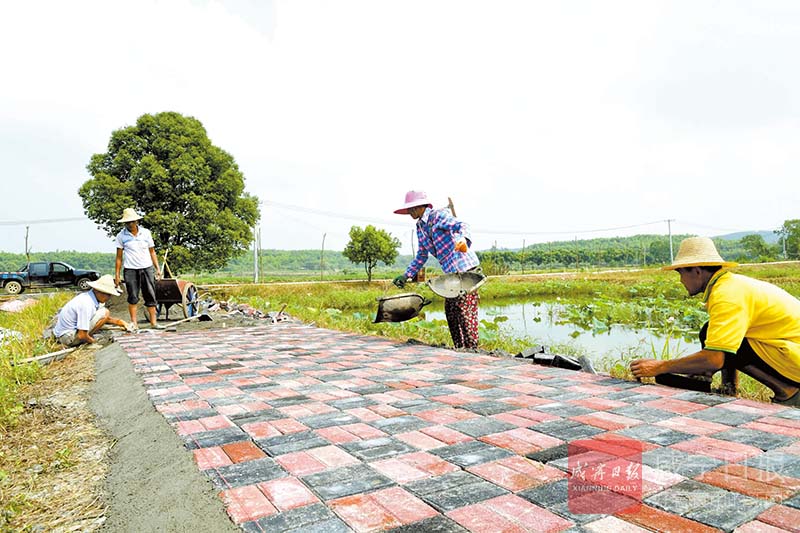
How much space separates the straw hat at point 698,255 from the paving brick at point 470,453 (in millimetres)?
1286

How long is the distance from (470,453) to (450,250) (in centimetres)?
277

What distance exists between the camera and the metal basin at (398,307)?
184 inches

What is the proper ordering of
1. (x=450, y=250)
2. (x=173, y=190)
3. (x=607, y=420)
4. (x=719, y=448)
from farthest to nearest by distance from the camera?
(x=173, y=190) < (x=450, y=250) < (x=607, y=420) < (x=719, y=448)

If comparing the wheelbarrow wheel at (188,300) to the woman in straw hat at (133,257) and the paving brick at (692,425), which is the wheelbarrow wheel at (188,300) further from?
the paving brick at (692,425)

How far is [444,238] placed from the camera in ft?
14.8

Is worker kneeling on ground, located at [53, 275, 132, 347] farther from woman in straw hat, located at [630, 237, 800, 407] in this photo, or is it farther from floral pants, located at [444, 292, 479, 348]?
woman in straw hat, located at [630, 237, 800, 407]

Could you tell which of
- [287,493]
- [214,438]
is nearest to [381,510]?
[287,493]

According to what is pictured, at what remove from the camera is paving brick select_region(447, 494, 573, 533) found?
4.29ft

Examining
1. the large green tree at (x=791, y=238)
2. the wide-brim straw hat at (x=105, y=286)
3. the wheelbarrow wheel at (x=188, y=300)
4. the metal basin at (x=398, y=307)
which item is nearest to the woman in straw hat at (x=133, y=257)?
the wide-brim straw hat at (x=105, y=286)

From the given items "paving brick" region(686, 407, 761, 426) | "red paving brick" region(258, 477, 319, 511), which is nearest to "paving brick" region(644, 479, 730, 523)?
"paving brick" region(686, 407, 761, 426)

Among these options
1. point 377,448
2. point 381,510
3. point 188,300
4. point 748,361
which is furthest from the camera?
point 188,300

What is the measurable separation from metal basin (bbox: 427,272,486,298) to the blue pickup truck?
18455 mm

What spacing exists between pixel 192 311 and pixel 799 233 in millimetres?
58697

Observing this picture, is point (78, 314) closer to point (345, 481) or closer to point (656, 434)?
point (345, 481)
